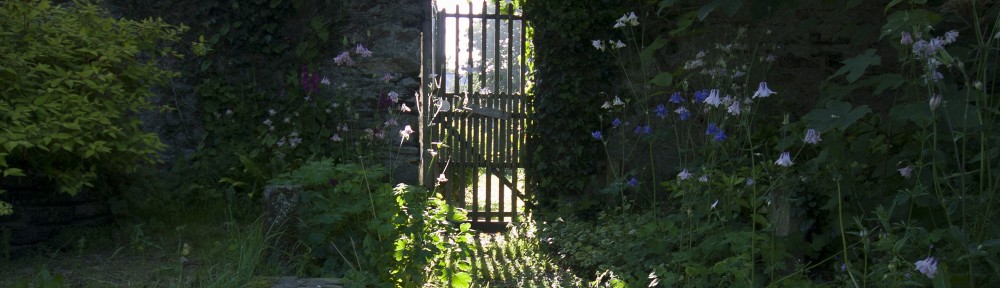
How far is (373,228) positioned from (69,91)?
70.5 inches

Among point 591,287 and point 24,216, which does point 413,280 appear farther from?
point 24,216

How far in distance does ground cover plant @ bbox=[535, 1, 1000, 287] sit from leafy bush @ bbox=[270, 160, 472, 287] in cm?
90

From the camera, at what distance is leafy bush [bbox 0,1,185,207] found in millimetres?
4461

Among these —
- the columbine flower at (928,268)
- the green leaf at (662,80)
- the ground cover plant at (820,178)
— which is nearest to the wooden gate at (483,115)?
the ground cover plant at (820,178)

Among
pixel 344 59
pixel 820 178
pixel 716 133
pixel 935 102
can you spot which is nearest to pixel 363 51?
pixel 344 59

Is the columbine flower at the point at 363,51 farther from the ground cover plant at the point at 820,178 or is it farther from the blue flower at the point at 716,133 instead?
the blue flower at the point at 716,133

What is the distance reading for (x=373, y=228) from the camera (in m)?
4.39

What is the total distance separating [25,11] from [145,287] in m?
1.72

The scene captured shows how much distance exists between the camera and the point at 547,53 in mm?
6891

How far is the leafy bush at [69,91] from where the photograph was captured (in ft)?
14.6

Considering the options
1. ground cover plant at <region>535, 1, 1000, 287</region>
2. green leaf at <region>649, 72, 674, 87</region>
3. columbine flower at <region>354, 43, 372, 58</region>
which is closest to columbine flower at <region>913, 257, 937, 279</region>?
ground cover plant at <region>535, 1, 1000, 287</region>

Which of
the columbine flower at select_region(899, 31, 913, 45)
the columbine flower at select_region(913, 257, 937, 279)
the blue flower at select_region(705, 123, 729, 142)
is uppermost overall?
the columbine flower at select_region(899, 31, 913, 45)

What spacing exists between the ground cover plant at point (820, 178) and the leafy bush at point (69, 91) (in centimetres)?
279

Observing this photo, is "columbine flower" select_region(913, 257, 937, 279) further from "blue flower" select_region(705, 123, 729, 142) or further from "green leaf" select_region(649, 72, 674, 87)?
"green leaf" select_region(649, 72, 674, 87)
